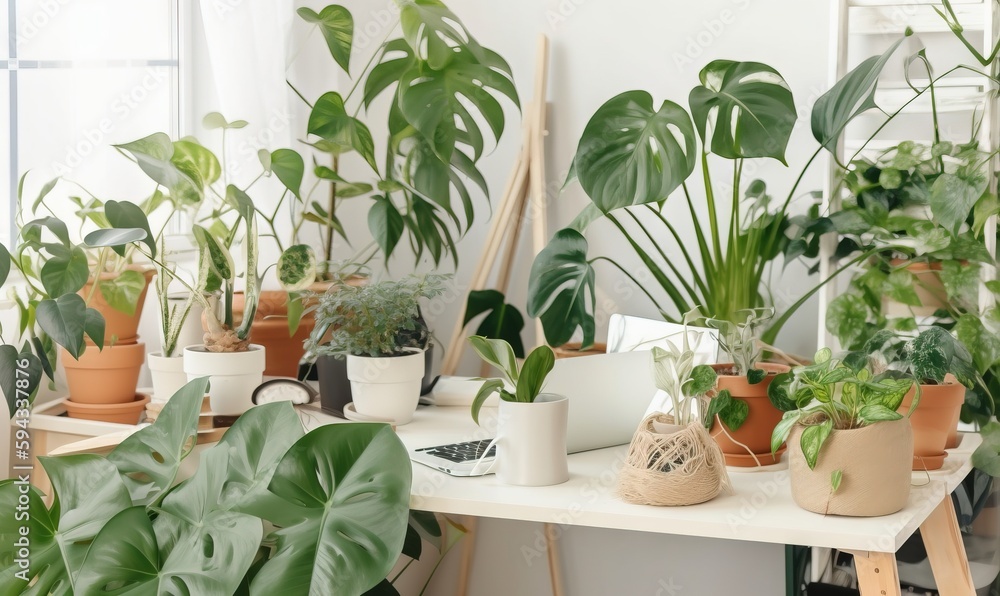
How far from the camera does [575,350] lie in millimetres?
1992

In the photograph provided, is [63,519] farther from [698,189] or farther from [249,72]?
[698,189]

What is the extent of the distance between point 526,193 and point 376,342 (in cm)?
74

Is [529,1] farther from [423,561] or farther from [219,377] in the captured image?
[423,561]

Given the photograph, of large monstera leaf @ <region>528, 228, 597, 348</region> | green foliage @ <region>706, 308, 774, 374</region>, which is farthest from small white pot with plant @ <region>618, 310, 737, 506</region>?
large monstera leaf @ <region>528, 228, 597, 348</region>

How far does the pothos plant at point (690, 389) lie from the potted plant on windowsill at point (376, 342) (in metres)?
0.44

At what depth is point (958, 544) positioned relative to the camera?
1.43 metres

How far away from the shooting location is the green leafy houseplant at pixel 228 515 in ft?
3.95

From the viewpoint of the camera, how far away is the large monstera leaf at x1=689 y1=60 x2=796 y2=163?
1.44 metres

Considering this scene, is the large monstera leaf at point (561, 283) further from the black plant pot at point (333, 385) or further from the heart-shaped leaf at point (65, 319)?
the heart-shaped leaf at point (65, 319)

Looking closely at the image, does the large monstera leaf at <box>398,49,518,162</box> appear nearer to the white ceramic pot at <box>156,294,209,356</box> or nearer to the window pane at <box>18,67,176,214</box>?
the white ceramic pot at <box>156,294,209,356</box>

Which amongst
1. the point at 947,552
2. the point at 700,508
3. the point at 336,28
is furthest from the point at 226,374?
the point at 947,552

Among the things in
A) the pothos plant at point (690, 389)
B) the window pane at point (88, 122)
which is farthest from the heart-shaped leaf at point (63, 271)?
the pothos plant at point (690, 389)

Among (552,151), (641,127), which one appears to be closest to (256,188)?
(552,151)

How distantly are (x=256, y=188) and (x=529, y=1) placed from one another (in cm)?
77
